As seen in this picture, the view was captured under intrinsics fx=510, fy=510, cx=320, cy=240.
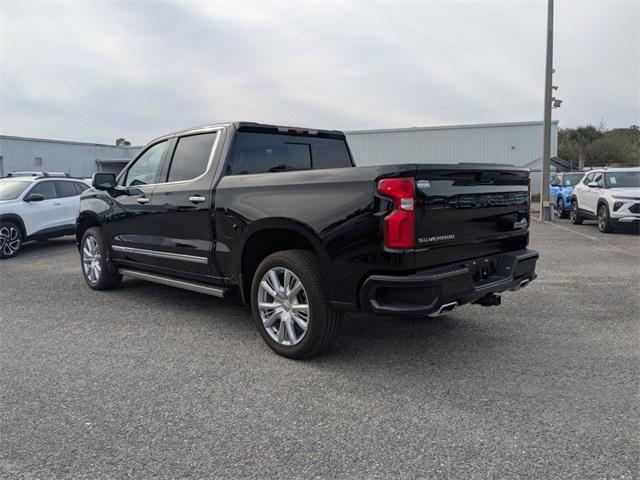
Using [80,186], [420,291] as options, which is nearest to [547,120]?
[80,186]

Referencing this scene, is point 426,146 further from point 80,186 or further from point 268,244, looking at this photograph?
point 268,244

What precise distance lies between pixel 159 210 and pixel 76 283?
2.82 meters

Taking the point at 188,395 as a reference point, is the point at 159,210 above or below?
above

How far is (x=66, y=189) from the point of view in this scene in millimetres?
11688

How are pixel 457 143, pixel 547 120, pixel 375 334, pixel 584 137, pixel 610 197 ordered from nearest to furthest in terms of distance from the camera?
pixel 375 334, pixel 610 197, pixel 547 120, pixel 457 143, pixel 584 137

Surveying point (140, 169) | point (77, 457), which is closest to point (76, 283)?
point (140, 169)

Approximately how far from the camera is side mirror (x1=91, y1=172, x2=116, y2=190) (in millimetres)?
5941

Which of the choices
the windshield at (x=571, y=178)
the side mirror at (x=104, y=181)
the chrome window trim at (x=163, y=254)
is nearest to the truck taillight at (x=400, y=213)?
the chrome window trim at (x=163, y=254)

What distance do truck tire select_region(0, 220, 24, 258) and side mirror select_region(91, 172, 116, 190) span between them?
17.9 ft

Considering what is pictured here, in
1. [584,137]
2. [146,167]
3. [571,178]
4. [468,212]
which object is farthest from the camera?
[584,137]

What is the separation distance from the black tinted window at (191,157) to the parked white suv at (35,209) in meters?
6.73

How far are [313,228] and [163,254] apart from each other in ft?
7.32

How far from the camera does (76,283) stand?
23.8 ft

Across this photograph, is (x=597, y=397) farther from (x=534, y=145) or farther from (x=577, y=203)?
(x=534, y=145)
